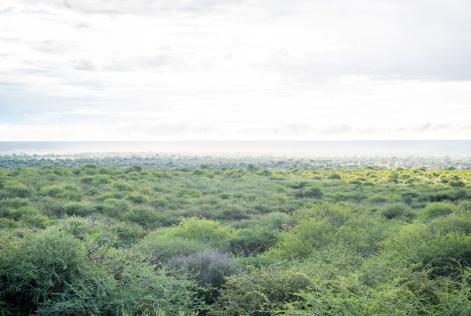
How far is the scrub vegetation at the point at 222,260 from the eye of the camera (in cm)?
801

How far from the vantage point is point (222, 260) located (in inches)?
456

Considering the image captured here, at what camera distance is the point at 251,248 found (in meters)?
16.7

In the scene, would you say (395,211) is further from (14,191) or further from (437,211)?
(14,191)

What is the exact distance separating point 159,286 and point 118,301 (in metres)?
0.92

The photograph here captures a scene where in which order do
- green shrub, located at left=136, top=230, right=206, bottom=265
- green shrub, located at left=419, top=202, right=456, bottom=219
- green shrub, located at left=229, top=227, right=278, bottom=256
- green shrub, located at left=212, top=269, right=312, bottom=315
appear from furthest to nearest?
green shrub, located at left=419, top=202, right=456, bottom=219
green shrub, located at left=229, top=227, right=278, bottom=256
green shrub, located at left=136, top=230, right=206, bottom=265
green shrub, located at left=212, top=269, right=312, bottom=315

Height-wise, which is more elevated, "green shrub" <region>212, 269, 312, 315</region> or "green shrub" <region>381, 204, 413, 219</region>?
"green shrub" <region>212, 269, 312, 315</region>

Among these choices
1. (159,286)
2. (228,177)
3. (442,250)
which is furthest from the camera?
(228,177)

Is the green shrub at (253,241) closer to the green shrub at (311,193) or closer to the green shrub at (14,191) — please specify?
Result: the green shrub at (14,191)

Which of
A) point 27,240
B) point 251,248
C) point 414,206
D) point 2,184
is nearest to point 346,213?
point 251,248

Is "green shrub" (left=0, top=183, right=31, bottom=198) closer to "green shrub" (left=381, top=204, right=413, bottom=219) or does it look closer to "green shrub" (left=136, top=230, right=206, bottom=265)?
"green shrub" (left=136, top=230, right=206, bottom=265)

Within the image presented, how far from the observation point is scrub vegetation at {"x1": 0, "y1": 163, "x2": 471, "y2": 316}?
801cm

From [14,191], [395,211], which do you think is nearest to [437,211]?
[395,211]

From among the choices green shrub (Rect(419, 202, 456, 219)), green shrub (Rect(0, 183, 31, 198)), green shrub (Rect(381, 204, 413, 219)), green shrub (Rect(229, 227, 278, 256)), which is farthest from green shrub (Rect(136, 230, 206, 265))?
green shrub (Rect(0, 183, 31, 198))

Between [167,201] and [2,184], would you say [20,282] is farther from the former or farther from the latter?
[2,184]
